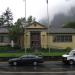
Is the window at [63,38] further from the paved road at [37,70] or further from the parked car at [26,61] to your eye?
the paved road at [37,70]

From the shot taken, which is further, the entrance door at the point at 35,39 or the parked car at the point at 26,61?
the entrance door at the point at 35,39

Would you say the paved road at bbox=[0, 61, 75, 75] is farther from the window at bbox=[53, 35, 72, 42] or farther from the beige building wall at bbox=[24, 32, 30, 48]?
the window at bbox=[53, 35, 72, 42]

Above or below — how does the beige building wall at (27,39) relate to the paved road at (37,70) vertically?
above

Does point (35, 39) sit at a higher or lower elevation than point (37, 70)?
higher

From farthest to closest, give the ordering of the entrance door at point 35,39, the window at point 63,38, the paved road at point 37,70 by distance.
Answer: the entrance door at point 35,39, the window at point 63,38, the paved road at point 37,70

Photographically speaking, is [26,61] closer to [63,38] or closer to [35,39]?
[35,39]

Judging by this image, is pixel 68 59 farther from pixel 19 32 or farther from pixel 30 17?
pixel 30 17

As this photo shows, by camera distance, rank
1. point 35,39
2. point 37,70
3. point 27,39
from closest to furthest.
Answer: point 37,70 → point 27,39 → point 35,39

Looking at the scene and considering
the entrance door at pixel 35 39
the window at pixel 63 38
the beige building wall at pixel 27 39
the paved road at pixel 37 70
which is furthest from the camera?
the entrance door at pixel 35 39

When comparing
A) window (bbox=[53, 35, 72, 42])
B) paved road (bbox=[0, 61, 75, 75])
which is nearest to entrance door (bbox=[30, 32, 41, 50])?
window (bbox=[53, 35, 72, 42])

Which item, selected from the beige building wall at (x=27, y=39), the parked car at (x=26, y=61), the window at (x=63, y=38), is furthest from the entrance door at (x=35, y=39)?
the parked car at (x=26, y=61)

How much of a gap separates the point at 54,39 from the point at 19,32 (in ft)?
27.8

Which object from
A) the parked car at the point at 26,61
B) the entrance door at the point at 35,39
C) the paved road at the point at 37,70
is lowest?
the paved road at the point at 37,70

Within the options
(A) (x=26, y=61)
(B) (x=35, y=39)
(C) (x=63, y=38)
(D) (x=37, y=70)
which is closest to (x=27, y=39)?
(B) (x=35, y=39)
